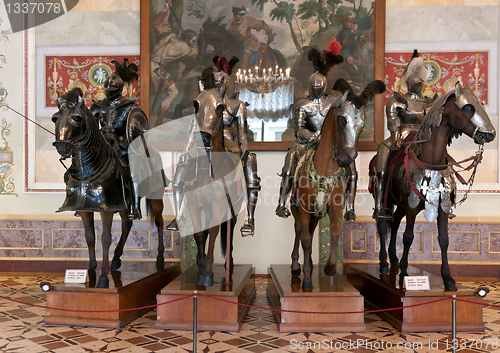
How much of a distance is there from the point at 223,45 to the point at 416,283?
5.32 m

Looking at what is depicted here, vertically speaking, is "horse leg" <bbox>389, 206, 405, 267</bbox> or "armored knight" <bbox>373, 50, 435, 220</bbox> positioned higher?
"armored knight" <bbox>373, 50, 435, 220</bbox>

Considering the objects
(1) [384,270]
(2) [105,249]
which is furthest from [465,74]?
(2) [105,249]

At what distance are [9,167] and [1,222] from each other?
1040 millimetres

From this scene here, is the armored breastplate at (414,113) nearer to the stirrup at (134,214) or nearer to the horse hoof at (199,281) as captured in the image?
the horse hoof at (199,281)

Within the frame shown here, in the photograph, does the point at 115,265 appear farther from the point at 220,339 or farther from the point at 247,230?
the point at 220,339

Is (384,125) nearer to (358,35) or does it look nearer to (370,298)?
(358,35)

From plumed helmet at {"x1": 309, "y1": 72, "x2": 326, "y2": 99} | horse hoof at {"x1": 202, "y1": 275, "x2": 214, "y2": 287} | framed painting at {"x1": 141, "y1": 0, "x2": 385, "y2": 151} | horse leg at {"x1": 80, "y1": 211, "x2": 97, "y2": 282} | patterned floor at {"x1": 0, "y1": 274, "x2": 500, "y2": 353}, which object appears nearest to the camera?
patterned floor at {"x1": 0, "y1": 274, "x2": 500, "y2": 353}

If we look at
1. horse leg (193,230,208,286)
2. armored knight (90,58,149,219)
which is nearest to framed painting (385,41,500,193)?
armored knight (90,58,149,219)

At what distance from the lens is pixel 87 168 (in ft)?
15.8

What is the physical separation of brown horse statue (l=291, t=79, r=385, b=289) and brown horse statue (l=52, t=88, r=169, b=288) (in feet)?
7.19

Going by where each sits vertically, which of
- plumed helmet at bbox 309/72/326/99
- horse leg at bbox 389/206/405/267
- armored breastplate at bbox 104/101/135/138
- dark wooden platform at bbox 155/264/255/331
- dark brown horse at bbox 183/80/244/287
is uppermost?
plumed helmet at bbox 309/72/326/99

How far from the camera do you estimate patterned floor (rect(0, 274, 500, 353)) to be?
13.0 feet

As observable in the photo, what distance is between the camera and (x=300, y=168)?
484cm

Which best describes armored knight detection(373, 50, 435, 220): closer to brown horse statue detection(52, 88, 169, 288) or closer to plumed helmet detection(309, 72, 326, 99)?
plumed helmet detection(309, 72, 326, 99)
